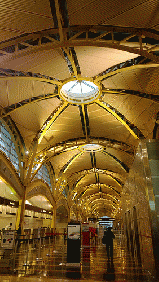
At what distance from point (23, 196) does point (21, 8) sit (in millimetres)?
20782

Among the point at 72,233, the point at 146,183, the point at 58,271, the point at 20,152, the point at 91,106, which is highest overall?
the point at 91,106

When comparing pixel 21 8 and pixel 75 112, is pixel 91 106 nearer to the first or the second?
pixel 75 112

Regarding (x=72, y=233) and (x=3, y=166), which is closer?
(x=72, y=233)

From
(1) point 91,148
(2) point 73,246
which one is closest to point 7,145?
(1) point 91,148

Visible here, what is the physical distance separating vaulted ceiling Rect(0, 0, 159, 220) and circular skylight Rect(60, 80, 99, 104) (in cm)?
11

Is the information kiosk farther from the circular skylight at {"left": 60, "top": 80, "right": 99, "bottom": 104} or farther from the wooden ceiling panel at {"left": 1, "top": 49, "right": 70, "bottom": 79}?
the circular skylight at {"left": 60, "top": 80, "right": 99, "bottom": 104}

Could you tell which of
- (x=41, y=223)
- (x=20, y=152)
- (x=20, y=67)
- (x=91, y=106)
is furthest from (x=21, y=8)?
(x=41, y=223)

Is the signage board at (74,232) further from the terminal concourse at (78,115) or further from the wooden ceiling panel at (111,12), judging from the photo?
the wooden ceiling panel at (111,12)

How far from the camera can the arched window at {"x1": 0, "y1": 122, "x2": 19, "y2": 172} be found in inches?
871

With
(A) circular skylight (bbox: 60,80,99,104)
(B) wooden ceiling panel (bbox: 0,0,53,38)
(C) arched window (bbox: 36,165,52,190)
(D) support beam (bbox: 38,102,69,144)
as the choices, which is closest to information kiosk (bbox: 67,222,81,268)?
(B) wooden ceiling panel (bbox: 0,0,53,38)

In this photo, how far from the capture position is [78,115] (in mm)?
24156

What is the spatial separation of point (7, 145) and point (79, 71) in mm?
11708

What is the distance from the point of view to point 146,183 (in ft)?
30.9

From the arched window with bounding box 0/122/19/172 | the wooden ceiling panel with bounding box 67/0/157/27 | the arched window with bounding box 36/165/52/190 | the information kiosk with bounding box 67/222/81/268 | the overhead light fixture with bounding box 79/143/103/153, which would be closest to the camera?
the information kiosk with bounding box 67/222/81/268
